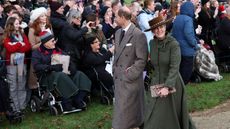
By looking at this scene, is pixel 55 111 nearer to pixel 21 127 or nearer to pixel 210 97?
pixel 21 127

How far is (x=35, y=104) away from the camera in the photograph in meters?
9.75

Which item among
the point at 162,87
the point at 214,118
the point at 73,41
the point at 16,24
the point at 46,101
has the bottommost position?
the point at 214,118

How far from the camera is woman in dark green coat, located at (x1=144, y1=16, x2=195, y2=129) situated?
292 inches

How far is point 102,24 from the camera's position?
39.6 ft

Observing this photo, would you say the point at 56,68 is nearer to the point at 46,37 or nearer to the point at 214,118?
the point at 46,37

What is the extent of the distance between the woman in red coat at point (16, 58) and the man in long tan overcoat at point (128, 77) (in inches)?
85.9

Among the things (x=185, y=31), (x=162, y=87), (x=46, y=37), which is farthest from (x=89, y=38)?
(x=162, y=87)

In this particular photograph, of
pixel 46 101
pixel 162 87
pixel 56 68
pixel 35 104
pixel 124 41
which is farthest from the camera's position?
pixel 35 104

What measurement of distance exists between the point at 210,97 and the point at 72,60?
315 cm

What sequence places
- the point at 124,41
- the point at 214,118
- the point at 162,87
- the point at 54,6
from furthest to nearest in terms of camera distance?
1. the point at 54,6
2. the point at 214,118
3. the point at 124,41
4. the point at 162,87

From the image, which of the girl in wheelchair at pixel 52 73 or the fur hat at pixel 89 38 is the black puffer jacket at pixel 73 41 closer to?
the fur hat at pixel 89 38

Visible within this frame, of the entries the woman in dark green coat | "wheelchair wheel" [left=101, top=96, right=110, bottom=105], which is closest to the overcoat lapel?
the woman in dark green coat

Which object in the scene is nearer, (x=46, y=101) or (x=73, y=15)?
(x=46, y=101)

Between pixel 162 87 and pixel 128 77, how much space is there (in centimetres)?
69
